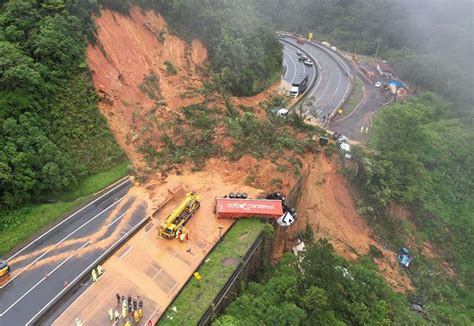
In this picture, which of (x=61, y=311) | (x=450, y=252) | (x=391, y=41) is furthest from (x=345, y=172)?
(x=391, y=41)

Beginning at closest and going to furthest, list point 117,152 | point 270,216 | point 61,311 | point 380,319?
point 61,311 → point 380,319 → point 270,216 → point 117,152

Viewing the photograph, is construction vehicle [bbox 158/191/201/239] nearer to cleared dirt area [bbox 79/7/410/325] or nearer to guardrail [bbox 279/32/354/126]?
cleared dirt area [bbox 79/7/410/325]

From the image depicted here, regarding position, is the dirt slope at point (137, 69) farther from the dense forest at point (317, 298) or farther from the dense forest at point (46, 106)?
the dense forest at point (317, 298)

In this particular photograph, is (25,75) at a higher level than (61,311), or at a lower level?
higher

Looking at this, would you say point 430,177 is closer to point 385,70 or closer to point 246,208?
point 246,208

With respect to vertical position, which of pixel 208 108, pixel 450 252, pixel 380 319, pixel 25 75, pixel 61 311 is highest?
pixel 25 75

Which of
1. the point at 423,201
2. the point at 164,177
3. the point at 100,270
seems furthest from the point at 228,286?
the point at 423,201

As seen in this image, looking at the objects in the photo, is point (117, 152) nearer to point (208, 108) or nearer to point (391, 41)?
point (208, 108)
